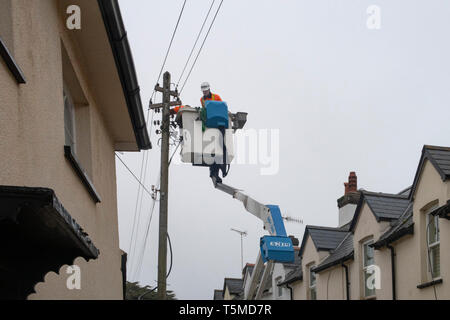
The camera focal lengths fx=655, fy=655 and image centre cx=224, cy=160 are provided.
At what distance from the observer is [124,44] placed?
9.05 meters

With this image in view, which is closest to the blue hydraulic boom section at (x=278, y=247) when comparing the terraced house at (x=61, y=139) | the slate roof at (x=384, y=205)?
the terraced house at (x=61, y=139)

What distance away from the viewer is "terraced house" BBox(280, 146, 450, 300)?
14.7 m

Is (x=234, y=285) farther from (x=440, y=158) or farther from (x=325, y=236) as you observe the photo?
(x=440, y=158)

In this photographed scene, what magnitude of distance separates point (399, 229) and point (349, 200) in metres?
8.92

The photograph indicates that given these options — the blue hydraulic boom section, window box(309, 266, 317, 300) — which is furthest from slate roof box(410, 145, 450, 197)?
window box(309, 266, 317, 300)

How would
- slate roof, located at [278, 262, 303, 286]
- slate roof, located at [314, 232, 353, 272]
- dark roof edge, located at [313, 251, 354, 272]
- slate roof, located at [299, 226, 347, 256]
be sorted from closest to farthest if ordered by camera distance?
dark roof edge, located at [313, 251, 354, 272], slate roof, located at [314, 232, 353, 272], slate roof, located at [299, 226, 347, 256], slate roof, located at [278, 262, 303, 286]

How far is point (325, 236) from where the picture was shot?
24.0 meters

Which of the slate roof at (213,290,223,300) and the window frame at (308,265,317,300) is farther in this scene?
the slate roof at (213,290,223,300)

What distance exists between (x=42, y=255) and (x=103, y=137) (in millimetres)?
5836

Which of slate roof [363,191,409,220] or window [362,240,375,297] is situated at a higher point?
slate roof [363,191,409,220]

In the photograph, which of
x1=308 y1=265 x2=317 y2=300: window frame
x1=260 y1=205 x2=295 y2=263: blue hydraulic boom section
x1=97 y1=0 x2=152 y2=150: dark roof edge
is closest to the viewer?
x1=97 y1=0 x2=152 y2=150: dark roof edge

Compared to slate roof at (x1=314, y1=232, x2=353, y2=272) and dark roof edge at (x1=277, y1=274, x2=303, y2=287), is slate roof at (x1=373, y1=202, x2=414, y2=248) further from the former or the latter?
dark roof edge at (x1=277, y1=274, x2=303, y2=287)

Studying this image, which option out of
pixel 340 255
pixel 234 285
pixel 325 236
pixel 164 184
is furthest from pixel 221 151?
pixel 234 285

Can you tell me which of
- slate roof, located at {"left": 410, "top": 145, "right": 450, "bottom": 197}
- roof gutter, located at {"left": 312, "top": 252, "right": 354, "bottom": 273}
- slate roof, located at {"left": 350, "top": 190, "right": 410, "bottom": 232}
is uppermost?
slate roof, located at {"left": 410, "top": 145, "right": 450, "bottom": 197}
